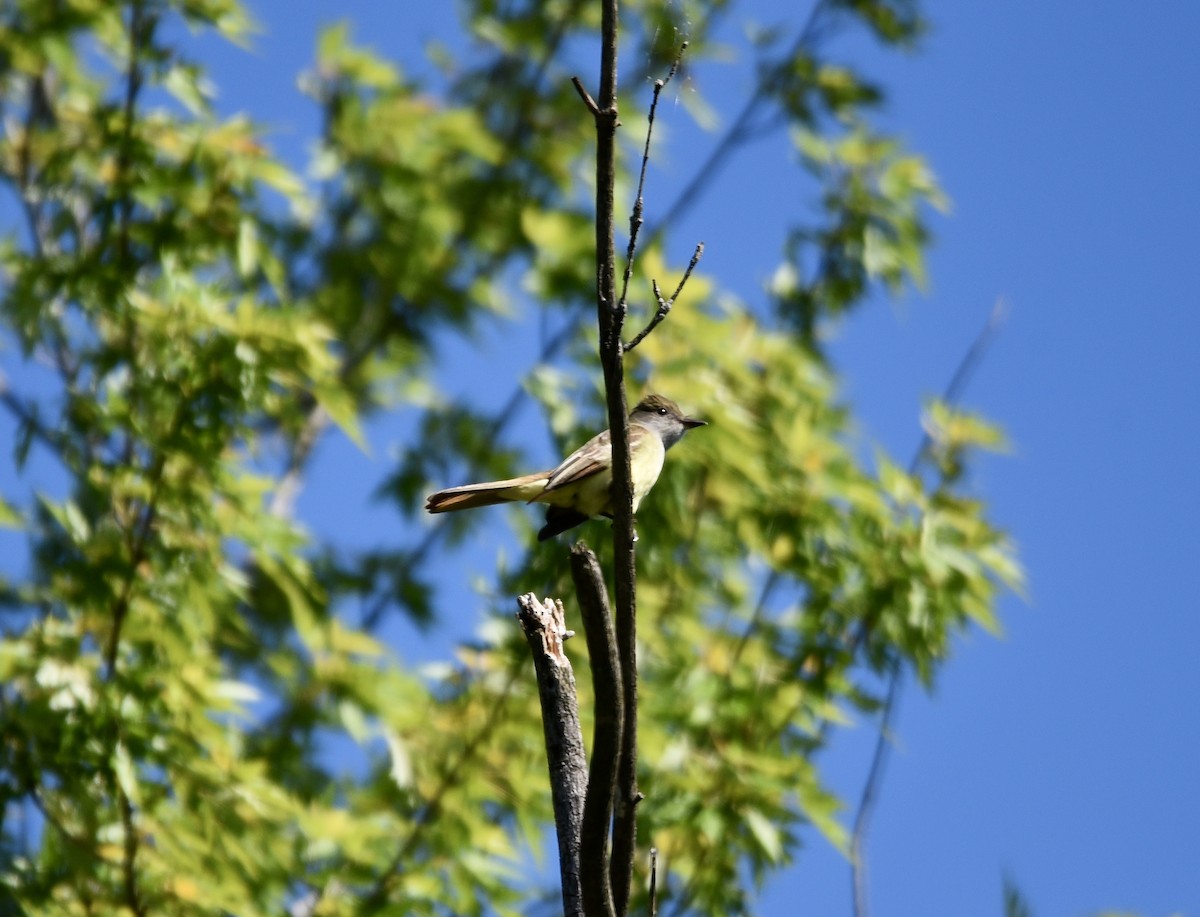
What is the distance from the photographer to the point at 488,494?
175 inches

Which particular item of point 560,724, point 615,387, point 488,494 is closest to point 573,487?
point 488,494

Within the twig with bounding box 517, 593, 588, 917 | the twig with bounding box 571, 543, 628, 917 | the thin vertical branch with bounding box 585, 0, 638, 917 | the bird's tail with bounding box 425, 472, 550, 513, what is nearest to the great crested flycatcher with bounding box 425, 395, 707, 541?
the bird's tail with bounding box 425, 472, 550, 513

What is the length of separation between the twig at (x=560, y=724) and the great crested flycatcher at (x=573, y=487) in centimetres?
141

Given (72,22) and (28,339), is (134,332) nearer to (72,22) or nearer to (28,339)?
(28,339)

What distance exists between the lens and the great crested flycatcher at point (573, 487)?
14.3ft

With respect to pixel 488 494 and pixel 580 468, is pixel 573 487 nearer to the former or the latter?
pixel 580 468

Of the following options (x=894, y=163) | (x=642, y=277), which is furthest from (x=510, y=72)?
(x=642, y=277)

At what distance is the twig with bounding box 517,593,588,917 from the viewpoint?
108 inches

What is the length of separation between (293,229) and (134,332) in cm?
348

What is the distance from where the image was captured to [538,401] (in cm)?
633

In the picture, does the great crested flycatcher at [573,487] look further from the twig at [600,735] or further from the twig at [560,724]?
the twig at [600,735]

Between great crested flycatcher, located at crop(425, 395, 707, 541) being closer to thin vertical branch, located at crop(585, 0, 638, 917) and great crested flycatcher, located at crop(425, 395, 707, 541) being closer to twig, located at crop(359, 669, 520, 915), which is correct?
twig, located at crop(359, 669, 520, 915)

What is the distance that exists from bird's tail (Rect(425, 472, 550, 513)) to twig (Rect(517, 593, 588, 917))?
1.48 metres

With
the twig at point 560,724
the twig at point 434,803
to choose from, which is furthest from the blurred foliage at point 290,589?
the twig at point 560,724
